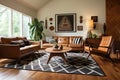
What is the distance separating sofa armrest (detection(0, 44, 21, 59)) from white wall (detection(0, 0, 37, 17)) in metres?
1.77

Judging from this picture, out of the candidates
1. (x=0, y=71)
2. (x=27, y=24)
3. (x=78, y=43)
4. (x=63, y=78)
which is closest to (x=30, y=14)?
(x=27, y=24)

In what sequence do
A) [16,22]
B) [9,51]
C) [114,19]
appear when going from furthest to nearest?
1. [16,22]
2. [114,19]
3. [9,51]

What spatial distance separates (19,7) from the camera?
597 centimetres

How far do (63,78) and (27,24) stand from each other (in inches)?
205

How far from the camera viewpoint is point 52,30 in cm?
752

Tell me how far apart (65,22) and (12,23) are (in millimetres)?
2874

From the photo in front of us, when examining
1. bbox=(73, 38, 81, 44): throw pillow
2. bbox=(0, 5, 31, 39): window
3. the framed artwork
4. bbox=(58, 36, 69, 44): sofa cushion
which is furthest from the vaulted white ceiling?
bbox=(73, 38, 81, 44): throw pillow

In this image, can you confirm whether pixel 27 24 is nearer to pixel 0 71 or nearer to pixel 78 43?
pixel 78 43

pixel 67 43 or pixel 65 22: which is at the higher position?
pixel 65 22

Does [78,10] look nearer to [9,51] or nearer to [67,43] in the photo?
[67,43]

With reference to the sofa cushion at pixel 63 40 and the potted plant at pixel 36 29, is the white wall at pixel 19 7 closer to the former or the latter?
the potted plant at pixel 36 29

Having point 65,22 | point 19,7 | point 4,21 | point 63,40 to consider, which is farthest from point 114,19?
point 4,21

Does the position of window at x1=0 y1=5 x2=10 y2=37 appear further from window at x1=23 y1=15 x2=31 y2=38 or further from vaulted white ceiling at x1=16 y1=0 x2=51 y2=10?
window at x1=23 y1=15 x2=31 y2=38

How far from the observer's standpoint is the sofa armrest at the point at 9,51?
13.2 feet
